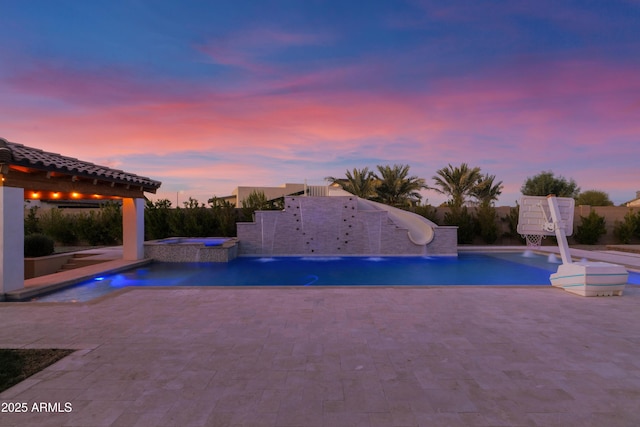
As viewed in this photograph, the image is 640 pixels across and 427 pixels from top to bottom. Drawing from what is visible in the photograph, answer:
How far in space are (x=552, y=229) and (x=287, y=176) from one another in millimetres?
20880

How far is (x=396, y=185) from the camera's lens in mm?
22406

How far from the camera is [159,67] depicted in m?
12.5

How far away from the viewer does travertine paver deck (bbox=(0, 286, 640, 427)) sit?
270cm

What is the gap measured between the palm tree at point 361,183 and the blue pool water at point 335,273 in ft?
27.2

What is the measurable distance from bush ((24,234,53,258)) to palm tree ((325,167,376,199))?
648 inches

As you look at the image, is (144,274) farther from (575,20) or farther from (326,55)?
(575,20)

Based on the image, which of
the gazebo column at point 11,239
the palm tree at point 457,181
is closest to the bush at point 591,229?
the palm tree at point 457,181

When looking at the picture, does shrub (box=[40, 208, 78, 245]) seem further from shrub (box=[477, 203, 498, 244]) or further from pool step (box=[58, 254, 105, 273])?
shrub (box=[477, 203, 498, 244])

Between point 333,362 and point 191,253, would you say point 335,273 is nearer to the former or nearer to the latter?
point 191,253

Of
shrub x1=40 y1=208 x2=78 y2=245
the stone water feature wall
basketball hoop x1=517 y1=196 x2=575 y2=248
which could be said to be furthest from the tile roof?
basketball hoop x1=517 y1=196 x2=575 y2=248

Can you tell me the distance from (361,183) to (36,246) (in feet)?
56.8

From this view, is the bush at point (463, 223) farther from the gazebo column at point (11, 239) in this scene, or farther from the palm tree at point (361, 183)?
the gazebo column at point (11, 239)

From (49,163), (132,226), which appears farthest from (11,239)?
(132,226)

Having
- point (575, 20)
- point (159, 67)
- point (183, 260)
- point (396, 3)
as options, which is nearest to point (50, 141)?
point (159, 67)
